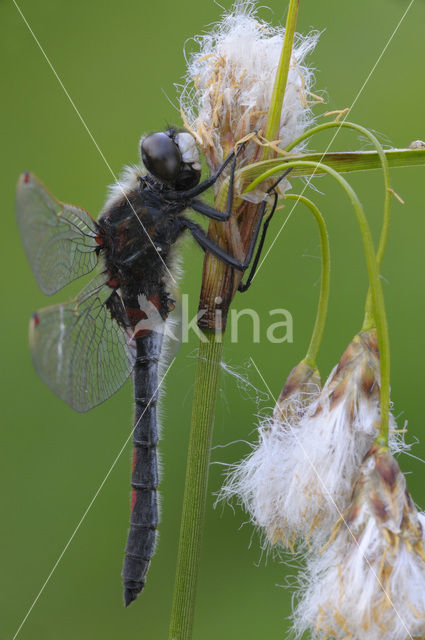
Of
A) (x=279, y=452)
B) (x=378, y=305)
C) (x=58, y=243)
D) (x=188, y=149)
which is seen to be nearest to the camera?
(x=378, y=305)

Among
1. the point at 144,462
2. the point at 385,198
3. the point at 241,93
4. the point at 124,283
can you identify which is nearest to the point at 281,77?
the point at 241,93

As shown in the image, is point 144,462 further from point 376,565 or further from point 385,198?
point 385,198

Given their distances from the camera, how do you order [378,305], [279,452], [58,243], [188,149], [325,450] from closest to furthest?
1. [378,305]
2. [325,450]
3. [279,452]
4. [188,149]
5. [58,243]

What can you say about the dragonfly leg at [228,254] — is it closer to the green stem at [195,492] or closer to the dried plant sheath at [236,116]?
the dried plant sheath at [236,116]

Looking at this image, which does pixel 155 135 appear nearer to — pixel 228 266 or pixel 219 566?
pixel 228 266

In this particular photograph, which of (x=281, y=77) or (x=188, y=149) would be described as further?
(x=188, y=149)

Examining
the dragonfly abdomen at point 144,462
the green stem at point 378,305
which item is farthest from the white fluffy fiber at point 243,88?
the dragonfly abdomen at point 144,462

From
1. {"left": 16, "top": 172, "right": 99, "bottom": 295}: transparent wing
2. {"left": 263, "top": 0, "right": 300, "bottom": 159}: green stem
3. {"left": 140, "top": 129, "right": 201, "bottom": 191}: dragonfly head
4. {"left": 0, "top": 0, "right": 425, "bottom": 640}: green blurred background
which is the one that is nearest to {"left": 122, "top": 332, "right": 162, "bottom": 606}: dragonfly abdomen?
{"left": 16, "top": 172, "right": 99, "bottom": 295}: transparent wing
